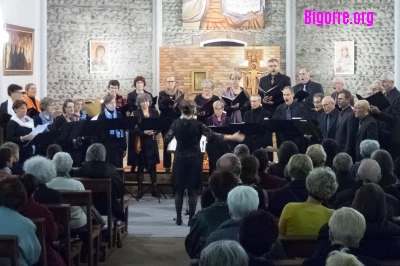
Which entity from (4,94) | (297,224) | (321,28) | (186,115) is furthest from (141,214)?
(321,28)

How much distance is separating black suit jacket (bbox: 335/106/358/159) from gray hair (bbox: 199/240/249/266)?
723 cm

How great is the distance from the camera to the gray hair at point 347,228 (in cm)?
450

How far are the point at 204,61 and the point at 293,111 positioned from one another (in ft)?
17.7

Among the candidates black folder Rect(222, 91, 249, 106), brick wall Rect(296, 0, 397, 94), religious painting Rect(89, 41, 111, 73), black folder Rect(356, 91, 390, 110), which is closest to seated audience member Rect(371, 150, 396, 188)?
black folder Rect(356, 91, 390, 110)

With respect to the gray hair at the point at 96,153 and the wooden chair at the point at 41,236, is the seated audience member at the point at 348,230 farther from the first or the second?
the gray hair at the point at 96,153

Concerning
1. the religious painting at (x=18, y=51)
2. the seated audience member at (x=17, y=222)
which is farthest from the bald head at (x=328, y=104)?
the seated audience member at (x=17, y=222)

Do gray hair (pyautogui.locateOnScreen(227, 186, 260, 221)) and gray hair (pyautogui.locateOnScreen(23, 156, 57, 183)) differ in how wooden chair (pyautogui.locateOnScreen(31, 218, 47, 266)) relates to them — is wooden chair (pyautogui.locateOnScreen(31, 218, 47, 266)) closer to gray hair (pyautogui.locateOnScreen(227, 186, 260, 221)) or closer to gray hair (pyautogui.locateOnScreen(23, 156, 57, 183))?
gray hair (pyautogui.locateOnScreen(23, 156, 57, 183))

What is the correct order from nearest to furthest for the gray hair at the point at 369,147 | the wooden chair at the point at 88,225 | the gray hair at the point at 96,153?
the wooden chair at the point at 88,225 → the gray hair at the point at 369,147 → the gray hair at the point at 96,153

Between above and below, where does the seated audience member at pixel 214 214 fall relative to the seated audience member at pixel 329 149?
below

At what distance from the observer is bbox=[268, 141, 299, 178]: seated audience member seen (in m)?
8.46

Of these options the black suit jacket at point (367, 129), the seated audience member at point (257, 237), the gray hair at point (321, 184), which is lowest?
the seated audience member at point (257, 237)

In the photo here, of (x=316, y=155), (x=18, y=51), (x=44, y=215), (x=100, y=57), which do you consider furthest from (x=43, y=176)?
(x=100, y=57)

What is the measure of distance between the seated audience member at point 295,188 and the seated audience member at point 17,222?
2216 mm

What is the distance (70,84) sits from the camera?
693 inches
